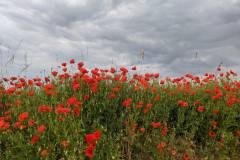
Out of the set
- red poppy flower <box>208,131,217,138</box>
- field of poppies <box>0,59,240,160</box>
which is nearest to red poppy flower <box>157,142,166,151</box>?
field of poppies <box>0,59,240,160</box>

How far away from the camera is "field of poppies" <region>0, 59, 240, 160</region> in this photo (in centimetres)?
474

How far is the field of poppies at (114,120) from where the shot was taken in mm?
4738

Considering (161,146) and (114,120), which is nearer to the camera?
(161,146)

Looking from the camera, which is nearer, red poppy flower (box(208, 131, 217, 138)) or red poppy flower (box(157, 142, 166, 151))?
red poppy flower (box(157, 142, 166, 151))

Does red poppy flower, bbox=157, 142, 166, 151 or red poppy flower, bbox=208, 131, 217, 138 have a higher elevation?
red poppy flower, bbox=157, 142, 166, 151

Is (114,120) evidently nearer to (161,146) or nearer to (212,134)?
(161,146)

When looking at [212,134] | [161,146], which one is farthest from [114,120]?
[212,134]

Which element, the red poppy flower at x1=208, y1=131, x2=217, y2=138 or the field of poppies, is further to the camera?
the red poppy flower at x1=208, y1=131, x2=217, y2=138

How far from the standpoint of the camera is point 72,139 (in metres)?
4.62

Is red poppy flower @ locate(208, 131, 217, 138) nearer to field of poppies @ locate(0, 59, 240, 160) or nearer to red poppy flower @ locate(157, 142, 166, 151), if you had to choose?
field of poppies @ locate(0, 59, 240, 160)

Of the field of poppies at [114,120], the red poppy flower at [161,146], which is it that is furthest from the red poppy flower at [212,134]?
the red poppy flower at [161,146]

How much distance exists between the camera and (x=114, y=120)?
5781mm

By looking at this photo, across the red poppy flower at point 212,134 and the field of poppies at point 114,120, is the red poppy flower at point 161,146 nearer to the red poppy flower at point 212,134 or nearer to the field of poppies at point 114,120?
the field of poppies at point 114,120

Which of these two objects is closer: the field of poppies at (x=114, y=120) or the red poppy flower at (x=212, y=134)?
the field of poppies at (x=114, y=120)
